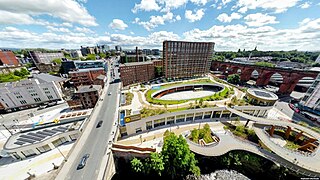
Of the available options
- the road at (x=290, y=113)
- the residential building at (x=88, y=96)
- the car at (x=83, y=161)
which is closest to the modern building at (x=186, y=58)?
the residential building at (x=88, y=96)

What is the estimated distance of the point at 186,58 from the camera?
8156 cm

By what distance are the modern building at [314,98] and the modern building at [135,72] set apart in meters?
77.9

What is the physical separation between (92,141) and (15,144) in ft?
67.6

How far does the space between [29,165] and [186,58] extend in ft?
277

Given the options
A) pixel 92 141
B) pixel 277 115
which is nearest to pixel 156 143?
pixel 92 141

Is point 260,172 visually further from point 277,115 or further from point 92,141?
point 92,141

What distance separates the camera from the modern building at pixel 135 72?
72.8 metres

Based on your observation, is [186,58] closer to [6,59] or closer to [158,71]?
[158,71]

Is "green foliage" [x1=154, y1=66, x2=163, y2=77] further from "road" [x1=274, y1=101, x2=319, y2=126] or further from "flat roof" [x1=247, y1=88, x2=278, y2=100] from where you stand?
"road" [x1=274, y1=101, x2=319, y2=126]

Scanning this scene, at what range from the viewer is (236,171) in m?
32.2

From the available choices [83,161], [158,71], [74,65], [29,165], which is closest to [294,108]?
[158,71]

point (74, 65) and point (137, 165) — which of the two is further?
point (74, 65)

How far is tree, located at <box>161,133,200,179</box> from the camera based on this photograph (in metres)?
26.6

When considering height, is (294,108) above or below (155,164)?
above
